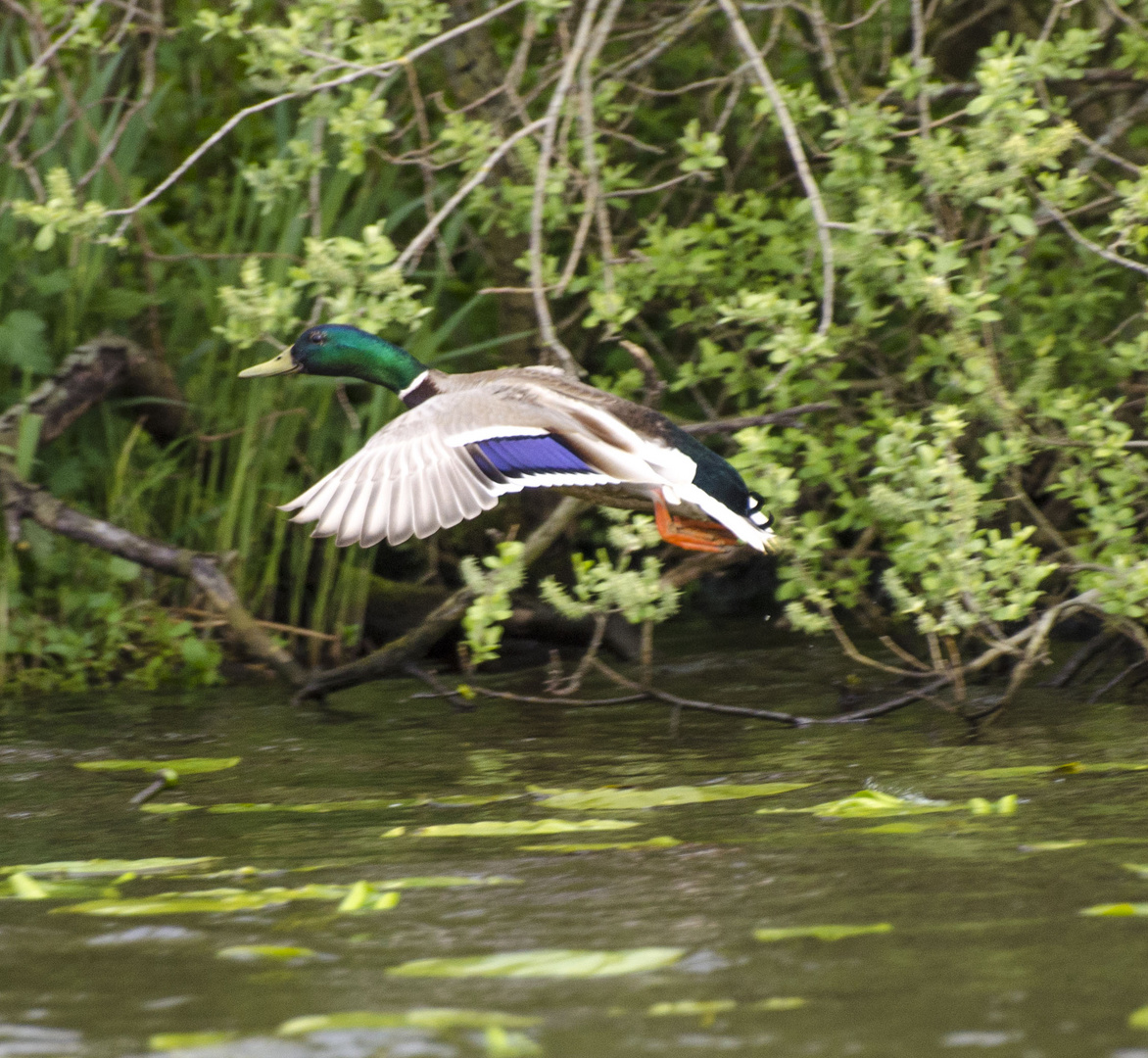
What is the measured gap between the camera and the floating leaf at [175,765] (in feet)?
15.4

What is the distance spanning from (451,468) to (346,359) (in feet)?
3.36

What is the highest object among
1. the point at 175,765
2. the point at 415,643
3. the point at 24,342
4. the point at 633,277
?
the point at 633,277

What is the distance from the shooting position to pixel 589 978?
100 inches

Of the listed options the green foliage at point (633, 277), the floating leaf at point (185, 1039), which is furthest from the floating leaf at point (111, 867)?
the green foliage at point (633, 277)

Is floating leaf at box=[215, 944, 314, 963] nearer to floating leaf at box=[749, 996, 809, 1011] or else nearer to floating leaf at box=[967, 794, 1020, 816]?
floating leaf at box=[749, 996, 809, 1011]

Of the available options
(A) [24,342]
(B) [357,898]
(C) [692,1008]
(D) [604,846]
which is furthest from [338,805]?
(A) [24,342]

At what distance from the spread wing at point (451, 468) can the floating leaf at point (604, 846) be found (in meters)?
0.83

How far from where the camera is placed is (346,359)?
5.08 meters

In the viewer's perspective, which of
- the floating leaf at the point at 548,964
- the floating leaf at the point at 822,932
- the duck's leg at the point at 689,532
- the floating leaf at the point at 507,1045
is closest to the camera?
the floating leaf at the point at 507,1045

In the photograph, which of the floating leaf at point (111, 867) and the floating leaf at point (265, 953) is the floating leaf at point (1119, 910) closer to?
the floating leaf at point (265, 953)

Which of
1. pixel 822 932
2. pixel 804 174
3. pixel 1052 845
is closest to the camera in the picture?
pixel 822 932

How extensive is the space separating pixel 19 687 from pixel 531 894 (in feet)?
11.9

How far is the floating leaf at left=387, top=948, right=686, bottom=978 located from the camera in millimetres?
2576

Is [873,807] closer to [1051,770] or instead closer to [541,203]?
[1051,770]
